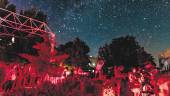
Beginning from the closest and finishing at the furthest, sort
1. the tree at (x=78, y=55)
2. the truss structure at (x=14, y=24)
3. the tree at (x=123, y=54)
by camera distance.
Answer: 1. the truss structure at (x=14, y=24)
2. the tree at (x=123, y=54)
3. the tree at (x=78, y=55)

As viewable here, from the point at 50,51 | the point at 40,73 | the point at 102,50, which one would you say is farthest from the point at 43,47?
the point at 102,50

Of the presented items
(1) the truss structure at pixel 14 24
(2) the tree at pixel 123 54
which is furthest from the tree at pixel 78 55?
(1) the truss structure at pixel 14 24

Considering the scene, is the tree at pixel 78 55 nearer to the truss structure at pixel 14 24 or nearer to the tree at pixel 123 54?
the tree at pixel 123 54

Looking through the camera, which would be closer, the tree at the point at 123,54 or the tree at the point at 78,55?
the tree at the point at 123,54

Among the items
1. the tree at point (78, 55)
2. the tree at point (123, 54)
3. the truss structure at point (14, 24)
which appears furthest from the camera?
the tree at point (78, 55)

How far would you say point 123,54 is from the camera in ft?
→ 166

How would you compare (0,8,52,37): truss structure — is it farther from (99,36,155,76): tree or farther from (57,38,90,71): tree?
(57,38,90,71): tree

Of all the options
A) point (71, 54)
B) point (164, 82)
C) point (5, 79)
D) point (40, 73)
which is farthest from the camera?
point (71, 54)

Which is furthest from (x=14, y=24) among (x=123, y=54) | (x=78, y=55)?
(x=78, y=55)

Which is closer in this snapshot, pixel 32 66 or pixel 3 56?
pixel 32 66

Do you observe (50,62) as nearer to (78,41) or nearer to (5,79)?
(5,79)

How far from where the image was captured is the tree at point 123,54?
50.0 meters

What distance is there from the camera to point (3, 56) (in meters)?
29.3

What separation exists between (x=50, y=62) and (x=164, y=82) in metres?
10.5
